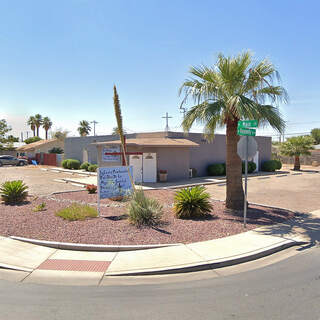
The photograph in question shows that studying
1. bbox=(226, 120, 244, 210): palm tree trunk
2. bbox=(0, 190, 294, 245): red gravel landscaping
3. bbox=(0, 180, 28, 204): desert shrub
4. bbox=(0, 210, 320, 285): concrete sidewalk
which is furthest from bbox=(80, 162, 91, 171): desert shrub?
bbox=(0, 210, 320, 285): concrete sidewalk

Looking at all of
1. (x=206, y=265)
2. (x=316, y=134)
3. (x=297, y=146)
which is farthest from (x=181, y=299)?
(x=316, y=134)

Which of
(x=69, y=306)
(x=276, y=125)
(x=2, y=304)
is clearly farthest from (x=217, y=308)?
(x=276, y=125)

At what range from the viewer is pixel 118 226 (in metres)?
7.84

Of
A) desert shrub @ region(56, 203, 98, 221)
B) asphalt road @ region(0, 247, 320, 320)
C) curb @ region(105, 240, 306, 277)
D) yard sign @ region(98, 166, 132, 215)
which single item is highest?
yard sign @ region(98, 166, 132, 215)

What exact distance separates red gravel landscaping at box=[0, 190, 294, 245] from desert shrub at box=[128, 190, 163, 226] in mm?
235

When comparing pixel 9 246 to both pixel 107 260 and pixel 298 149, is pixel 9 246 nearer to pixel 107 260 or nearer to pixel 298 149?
pixel 107 260

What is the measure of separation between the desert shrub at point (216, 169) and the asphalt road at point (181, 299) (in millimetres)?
17273

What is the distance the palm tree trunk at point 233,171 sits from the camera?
979 cm

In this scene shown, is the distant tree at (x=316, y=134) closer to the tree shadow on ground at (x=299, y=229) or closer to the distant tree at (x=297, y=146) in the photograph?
the distant tree at (x=297, y=146)

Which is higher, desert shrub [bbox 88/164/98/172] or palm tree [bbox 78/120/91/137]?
palm tree [bbox 78/120/91/137]

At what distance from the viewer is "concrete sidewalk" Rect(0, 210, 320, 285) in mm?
5102

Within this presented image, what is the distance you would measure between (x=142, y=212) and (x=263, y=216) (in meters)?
4.19

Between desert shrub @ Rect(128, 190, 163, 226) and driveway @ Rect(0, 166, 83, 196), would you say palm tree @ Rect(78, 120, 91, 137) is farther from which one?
desert shrub @ Rect(128, 190, 163, 226)

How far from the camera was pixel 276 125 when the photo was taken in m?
9.34
